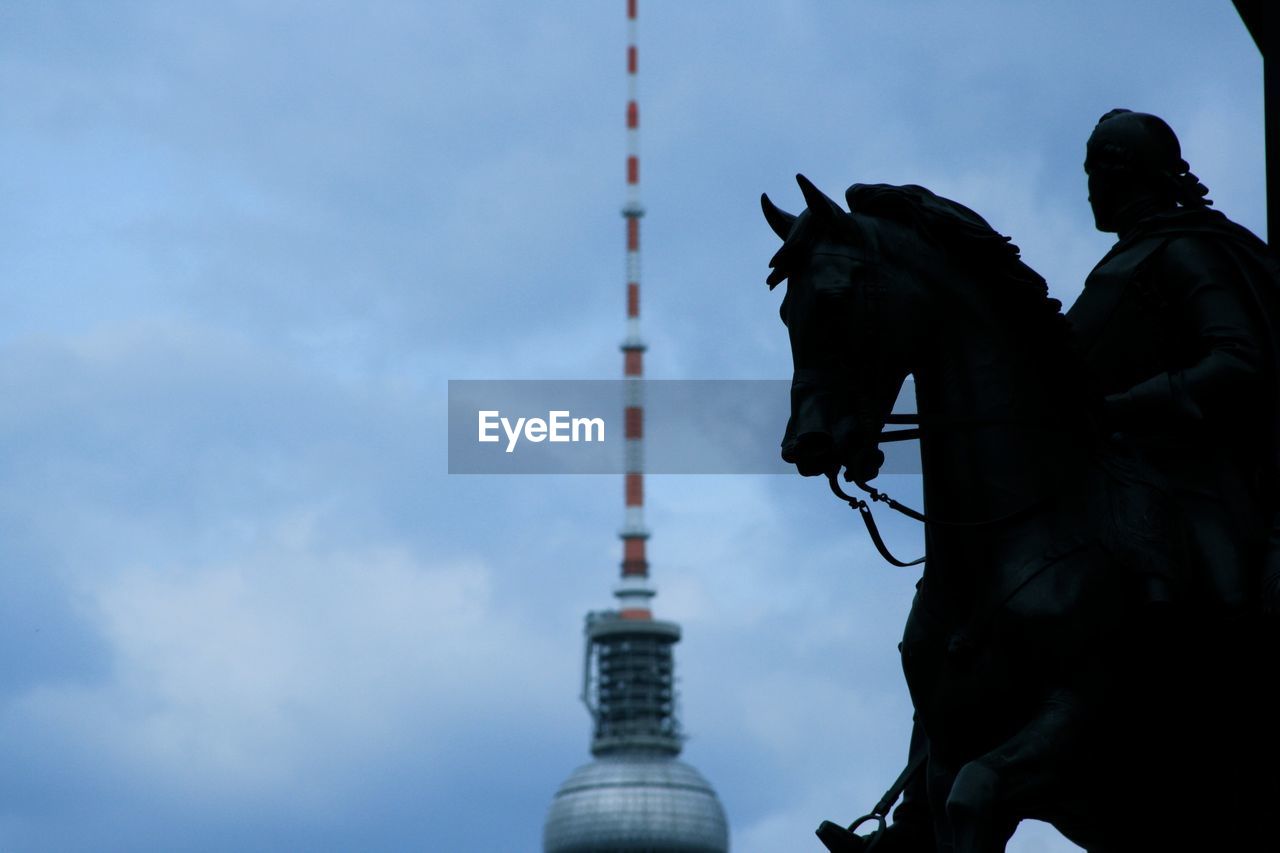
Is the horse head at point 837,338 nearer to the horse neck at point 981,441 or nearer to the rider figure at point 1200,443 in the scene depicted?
the horse neck at point 981,441

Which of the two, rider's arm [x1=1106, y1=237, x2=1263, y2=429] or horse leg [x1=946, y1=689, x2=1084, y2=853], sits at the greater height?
rider's arm [x1=1106, y1=237, x2=1263, y2=429]

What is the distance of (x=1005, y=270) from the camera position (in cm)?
1258

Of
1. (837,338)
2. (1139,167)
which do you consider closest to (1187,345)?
(1139,167)

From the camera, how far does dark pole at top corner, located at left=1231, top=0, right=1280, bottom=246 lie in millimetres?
16359

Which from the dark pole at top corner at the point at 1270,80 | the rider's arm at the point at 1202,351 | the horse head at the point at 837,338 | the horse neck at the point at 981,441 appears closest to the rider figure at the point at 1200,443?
the rider's arm at the point at 1202,351

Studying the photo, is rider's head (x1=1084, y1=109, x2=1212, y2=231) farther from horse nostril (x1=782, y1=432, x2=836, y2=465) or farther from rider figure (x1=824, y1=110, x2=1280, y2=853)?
horse nostril (x1=782, y1=432, x2=836, y2=465)

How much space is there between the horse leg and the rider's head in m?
3.31

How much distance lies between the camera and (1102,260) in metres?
14.0

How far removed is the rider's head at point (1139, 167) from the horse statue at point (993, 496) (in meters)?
1.77

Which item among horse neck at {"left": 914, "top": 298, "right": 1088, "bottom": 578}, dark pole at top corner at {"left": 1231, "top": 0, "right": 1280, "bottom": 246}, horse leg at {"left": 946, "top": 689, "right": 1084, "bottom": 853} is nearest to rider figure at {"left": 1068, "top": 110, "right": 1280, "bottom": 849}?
horse neck at {"left": 914, "top": 298, "right": 1088, "bottom": 578}

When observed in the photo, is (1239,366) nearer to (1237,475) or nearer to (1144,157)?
(1237,475)

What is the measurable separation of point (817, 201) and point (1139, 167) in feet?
8.69

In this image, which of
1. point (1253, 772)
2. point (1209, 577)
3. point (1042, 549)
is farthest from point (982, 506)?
point (1253, 772)

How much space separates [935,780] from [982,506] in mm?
1356
